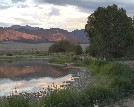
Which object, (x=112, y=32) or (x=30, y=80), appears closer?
(x=30, y=80)

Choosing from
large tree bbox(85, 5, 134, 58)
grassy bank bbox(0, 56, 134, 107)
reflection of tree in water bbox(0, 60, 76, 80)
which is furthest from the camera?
large tree bbox(85, 5, 134, 58)

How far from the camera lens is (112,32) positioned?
63812mm

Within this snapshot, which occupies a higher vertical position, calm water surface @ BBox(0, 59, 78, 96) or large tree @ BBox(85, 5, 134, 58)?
large tree @ BBox(85, 5, 134, 58)

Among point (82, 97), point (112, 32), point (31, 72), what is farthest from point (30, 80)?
point (82, 97)

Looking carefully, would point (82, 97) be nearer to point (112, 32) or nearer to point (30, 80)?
point (30, 80)

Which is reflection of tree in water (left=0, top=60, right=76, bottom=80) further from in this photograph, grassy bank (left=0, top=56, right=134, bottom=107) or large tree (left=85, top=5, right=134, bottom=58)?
grassy bank (left=0, top=56, right=134, bottom=107)

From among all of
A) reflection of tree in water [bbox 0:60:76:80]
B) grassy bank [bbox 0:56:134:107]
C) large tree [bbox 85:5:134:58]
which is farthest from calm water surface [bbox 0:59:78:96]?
grassy bank [bbox 0:56:134:107]

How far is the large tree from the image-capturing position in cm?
6359

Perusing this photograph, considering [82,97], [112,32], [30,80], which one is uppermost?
[112,32]

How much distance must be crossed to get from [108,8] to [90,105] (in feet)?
156

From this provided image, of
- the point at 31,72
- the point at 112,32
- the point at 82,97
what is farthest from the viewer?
the point at 31,72

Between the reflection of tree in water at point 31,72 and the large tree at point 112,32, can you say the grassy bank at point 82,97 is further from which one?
the large tree at point 112,32

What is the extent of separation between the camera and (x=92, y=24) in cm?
6750

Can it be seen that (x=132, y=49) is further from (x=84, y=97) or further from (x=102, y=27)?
(x=84, y=97)
